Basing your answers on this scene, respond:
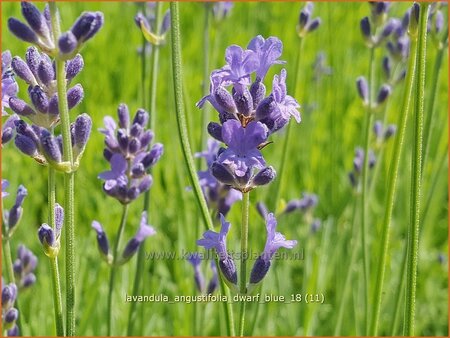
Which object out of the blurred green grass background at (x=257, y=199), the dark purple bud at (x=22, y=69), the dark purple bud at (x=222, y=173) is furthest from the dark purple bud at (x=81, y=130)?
the blurred green grass background at (x=257, y=199)

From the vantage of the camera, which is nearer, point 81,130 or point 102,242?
point 81,130

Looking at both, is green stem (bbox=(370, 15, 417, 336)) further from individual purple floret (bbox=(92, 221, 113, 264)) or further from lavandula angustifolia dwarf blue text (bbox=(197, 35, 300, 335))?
individual purple floret (bbox=(92, 221, 113, 264))

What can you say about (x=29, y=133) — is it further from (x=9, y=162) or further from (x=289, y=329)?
(x=9, y=162)

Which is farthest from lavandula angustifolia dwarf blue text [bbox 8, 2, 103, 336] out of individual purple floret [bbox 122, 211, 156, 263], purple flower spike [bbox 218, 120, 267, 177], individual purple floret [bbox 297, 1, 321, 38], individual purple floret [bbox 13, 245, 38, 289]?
individual purple floret [bbox 297, 1, 321, 38]

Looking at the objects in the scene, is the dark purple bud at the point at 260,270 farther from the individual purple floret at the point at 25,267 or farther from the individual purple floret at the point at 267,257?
the individual purple floret at the point at 25,267

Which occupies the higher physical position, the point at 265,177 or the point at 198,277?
the point at 265,177

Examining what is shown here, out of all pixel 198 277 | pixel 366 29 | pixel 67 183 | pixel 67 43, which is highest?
pixel 366 29

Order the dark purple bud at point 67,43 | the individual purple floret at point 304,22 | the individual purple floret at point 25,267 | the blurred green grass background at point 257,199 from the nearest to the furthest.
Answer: the dark purple bud at point 67,43, the individual purple floret at point 25,267, the individual purple floret at point 304,22, the blurred green grass background at point 257,199

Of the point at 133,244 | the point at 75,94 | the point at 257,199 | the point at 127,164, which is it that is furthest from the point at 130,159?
the point at 257,199

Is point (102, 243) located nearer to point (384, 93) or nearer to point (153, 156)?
point (153, 156)
